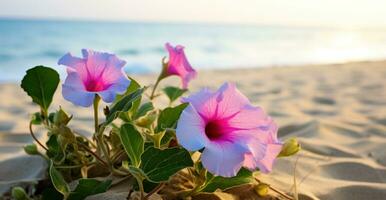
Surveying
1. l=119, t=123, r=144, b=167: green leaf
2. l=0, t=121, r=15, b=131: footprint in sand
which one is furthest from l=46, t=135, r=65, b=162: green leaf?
l=0, t=121, r=15, b=131: footprint in sand

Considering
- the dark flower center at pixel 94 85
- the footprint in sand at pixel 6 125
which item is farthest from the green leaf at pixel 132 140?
the footprint in sand at pixel 6 125

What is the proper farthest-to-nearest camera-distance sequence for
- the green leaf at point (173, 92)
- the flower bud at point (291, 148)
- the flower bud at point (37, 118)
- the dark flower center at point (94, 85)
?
1. the green leaf at point (173, 92)
2. the flower bud at point (37, 118)
3. the flower bud at point (291, 148)
4. the dark flower center at point (94, 85)

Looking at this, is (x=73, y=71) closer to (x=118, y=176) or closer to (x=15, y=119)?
(x=118, y=176)

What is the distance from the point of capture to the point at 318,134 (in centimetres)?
224

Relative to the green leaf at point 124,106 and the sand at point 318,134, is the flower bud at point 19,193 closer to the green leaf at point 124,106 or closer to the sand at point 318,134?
the sand at point 318,134

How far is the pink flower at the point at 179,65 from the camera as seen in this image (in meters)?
1.34

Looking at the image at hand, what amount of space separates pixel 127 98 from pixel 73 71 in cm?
13

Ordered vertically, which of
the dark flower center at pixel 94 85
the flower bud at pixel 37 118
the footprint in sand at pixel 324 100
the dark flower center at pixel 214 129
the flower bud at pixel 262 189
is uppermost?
the dark flower center at pixel 94 85

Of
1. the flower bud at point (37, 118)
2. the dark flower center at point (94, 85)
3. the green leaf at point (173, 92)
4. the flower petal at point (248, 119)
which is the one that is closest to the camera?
the flower petal at point (248, 119)

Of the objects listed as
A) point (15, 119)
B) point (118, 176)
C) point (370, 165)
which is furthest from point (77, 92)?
point (15, 119)

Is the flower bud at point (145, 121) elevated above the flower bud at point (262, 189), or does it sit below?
above

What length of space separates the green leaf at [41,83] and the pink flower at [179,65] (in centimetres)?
34

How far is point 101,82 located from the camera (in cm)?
106

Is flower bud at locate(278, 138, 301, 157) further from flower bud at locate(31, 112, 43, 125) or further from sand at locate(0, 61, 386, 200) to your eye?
flower bud at locate(31, 112, 43, 125)
